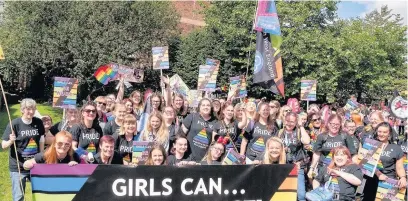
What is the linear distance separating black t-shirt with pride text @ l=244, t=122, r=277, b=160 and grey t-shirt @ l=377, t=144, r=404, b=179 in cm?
160

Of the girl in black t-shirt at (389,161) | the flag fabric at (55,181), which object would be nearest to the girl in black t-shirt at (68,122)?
the flag fabric at (55,181)

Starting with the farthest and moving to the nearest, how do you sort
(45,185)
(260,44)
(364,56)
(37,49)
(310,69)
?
(364,56) < (310,69) < (37,49) < (260,44) < (45,185)

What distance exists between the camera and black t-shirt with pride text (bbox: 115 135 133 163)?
5938 millimetres

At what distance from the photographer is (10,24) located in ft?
85.9

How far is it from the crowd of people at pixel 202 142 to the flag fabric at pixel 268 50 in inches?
50.4

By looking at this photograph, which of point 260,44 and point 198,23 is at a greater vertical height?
point 198,23

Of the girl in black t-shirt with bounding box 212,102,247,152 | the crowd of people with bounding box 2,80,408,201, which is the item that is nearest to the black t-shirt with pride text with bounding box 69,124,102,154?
the crowd of people with bounding box 2,80,408,201

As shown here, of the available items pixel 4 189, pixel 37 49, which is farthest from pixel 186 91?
pixel 37 49

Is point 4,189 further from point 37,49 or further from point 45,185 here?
point 37,49

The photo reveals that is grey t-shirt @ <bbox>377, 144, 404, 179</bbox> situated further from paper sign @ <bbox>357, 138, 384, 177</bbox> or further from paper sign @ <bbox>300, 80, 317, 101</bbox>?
paper sign @ <bbox>300, 80, 317, 101</bbox>

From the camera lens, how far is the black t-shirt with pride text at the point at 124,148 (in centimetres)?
594

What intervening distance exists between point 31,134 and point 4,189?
8.73 ft

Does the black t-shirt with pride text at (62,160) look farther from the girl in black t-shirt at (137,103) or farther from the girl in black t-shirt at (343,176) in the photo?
the girl in black t-shirt at (137,103)

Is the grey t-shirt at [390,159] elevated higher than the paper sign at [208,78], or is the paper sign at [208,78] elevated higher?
the paper sign at [208,78]
